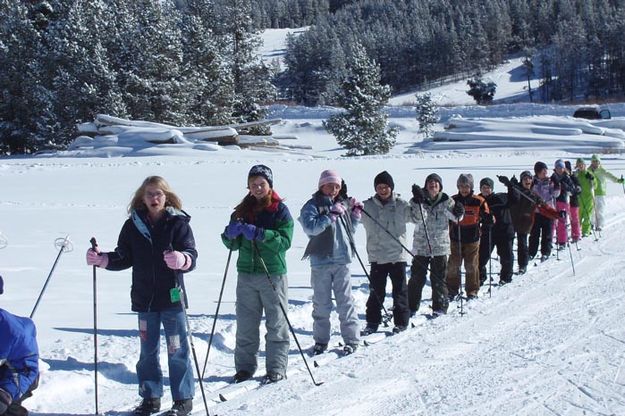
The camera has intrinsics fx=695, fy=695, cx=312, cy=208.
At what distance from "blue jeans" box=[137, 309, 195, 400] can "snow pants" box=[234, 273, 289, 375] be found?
0.76m

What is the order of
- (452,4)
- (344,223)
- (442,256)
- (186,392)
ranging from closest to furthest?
1. (186,392)
2. (344,223)
3. (442,256)
4. (452,4)

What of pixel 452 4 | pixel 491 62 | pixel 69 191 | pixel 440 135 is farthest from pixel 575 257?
pixel 452 4

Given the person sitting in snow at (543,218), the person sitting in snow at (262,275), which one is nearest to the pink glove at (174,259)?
the person sitting in snow at (262,275)

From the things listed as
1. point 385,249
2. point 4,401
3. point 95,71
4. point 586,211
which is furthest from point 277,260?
point 95,71

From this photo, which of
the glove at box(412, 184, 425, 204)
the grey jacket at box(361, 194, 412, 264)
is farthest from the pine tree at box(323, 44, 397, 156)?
the grey jacket at box(361, 194, 412, 264)

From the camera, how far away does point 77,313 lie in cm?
729

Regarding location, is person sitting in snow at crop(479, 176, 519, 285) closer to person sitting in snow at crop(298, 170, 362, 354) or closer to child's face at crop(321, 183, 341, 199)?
person sitting in snow at crop(298, 170, 362, 354)

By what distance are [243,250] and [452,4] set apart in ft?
477

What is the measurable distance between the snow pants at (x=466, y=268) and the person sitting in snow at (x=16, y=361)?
613 centimetres

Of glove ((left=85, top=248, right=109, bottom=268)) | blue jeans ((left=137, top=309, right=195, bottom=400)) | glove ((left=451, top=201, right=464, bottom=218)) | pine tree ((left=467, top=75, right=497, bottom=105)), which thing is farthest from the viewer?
pine tree ((left=467, top=75, right=497, bottom=105))

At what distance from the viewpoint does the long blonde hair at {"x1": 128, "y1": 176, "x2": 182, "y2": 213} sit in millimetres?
4859

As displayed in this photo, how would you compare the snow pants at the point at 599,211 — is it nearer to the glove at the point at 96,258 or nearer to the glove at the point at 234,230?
the glove at the point at 234,230

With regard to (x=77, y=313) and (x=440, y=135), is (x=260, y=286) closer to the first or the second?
(x=77, y=313)

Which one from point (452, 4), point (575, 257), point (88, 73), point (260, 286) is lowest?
point (575, 257)
